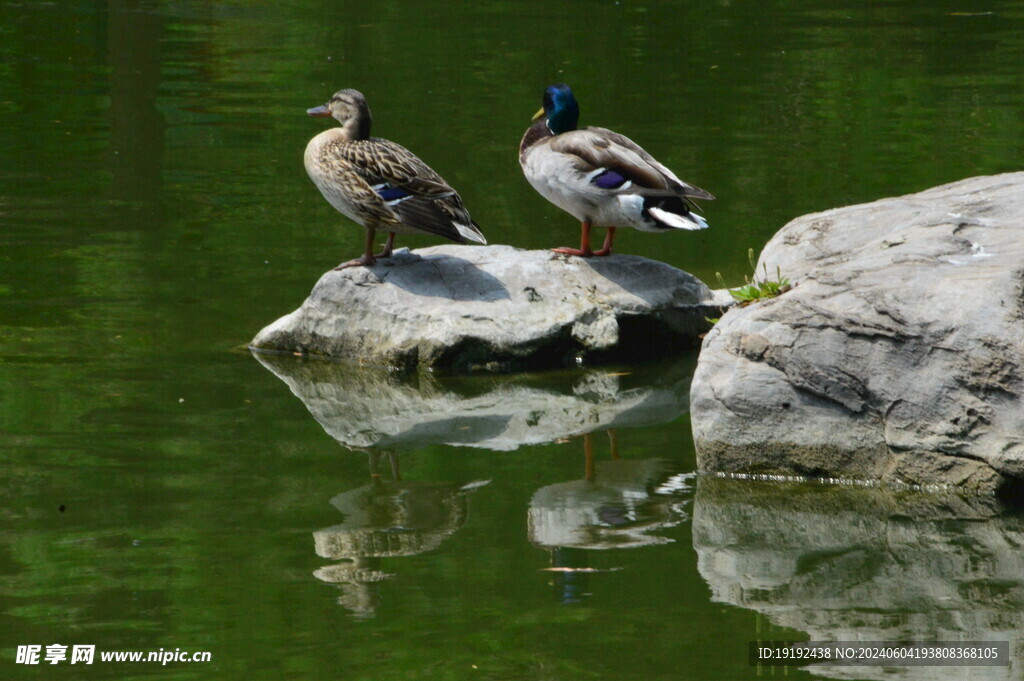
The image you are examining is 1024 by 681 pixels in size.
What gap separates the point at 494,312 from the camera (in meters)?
7.56

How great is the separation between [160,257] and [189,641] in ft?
17.8

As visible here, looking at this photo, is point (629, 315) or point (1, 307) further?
point (1, 307)

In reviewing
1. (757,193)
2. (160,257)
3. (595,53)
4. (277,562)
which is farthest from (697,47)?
(277,562)

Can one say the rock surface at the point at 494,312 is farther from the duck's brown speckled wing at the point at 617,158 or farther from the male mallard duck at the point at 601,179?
the duck's brown speckled wing at the point at 617,158

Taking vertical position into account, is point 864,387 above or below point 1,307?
above

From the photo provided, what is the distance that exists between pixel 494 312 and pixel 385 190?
2.93 feet

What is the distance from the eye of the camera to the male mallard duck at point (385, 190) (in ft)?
24.9

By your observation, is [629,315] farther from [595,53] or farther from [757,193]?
[595,53]

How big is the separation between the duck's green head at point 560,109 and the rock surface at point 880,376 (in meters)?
2.40

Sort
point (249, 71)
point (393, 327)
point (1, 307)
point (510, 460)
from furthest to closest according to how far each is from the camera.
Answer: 1. point (249, 71)
2. point (1, 307)
3. point (393, 327)
4. point (510, 460)

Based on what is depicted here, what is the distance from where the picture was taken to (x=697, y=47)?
18125 millimetres

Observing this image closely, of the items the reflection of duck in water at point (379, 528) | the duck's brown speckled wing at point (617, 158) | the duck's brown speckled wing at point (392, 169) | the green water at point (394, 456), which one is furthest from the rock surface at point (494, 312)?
the reflection of duck in water at point (379, 528)

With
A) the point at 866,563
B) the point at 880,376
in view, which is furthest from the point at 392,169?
the point at 866,563

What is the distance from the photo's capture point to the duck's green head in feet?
27.1
